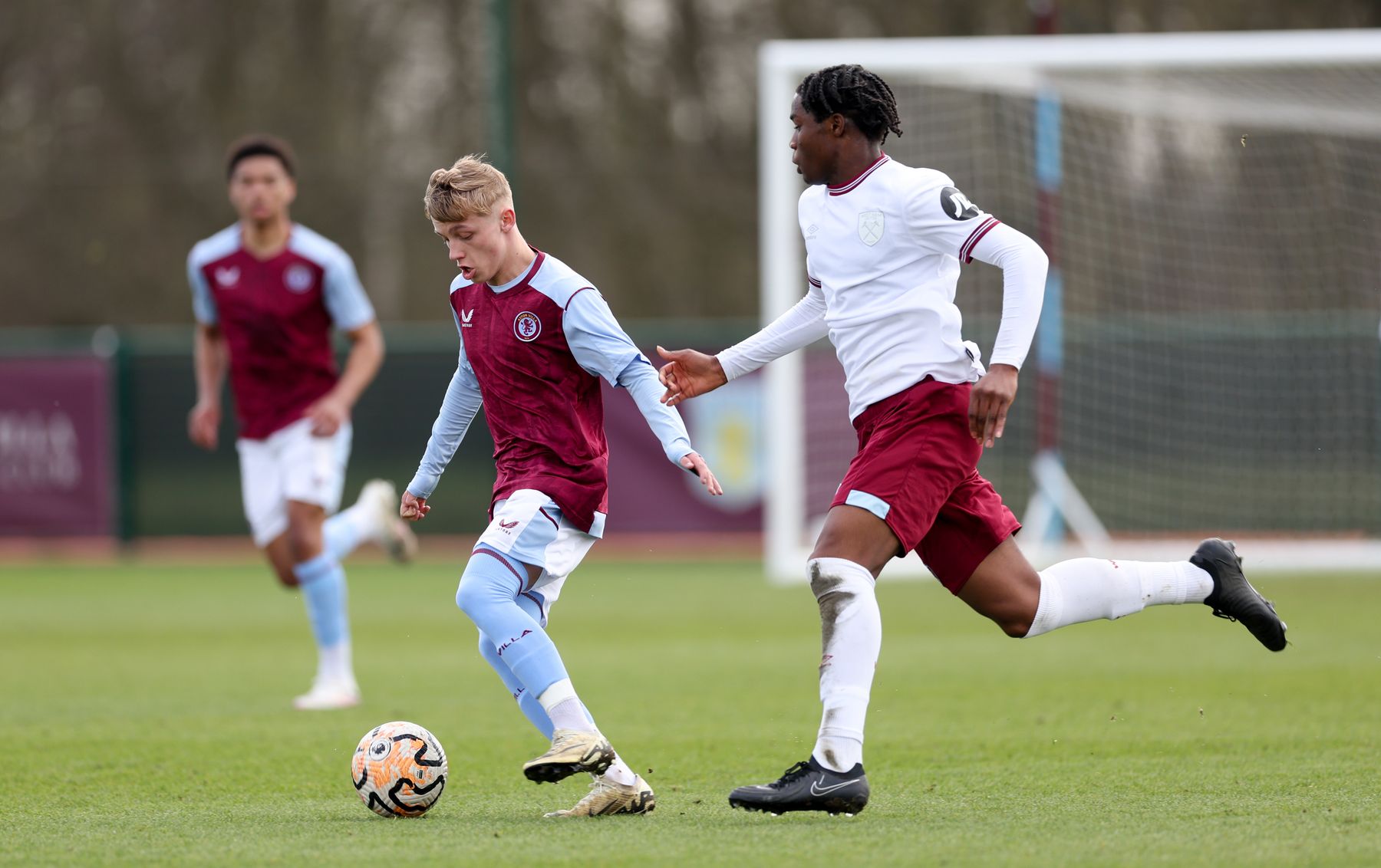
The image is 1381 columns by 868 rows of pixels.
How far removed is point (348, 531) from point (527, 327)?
404cm

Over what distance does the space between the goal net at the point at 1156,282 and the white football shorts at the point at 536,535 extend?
7376mm

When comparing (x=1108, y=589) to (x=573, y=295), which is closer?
(x=573, y=295)

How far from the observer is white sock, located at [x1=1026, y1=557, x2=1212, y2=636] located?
5.25 metres

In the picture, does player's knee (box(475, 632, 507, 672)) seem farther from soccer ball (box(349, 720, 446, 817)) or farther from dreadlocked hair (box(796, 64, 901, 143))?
dreadlocked hair (box(796, 64, 901, 143))

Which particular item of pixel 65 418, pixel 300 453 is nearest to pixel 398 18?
pixel 65 418

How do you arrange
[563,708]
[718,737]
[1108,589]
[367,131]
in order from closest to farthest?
[563,708] → [1108,589] → [718,737] → [367,131]

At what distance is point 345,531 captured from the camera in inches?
348

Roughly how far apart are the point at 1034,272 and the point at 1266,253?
11.5 metres

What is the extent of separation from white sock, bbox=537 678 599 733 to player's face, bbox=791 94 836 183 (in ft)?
5.32

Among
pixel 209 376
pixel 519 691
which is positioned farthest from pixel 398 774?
pixel 209 376

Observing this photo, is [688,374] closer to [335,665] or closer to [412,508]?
[412,508]

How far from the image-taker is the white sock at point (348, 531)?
338 inches

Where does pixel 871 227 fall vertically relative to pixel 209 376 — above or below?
above

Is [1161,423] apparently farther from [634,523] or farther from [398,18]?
[398,18]
